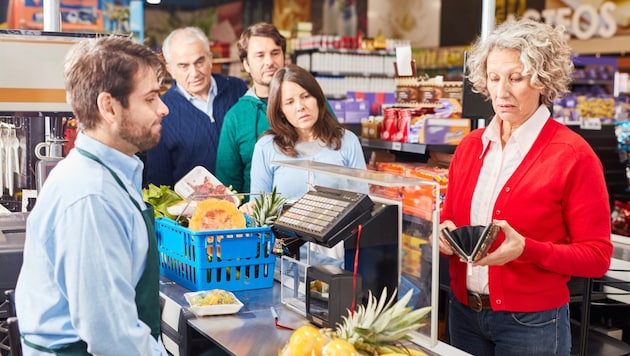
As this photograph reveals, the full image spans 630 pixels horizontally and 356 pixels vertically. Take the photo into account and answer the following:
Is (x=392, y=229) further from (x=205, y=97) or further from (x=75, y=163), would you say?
(x=205, y=97)

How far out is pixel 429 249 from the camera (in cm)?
204

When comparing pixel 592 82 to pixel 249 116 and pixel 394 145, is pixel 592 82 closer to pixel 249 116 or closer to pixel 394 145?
pixel 394 145

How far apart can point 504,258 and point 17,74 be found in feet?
7.61

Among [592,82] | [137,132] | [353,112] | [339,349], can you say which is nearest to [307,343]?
[339,349]

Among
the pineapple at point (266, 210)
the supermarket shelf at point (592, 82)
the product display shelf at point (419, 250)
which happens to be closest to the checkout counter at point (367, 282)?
the product display shelf at point (419, 250)

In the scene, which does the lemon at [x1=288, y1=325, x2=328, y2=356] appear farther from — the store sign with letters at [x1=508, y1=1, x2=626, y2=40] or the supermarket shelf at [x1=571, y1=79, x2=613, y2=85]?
the store sign with letters at [x1=508, y1=1, x2=626, y2=40]

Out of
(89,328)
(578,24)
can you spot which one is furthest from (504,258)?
(578,24)

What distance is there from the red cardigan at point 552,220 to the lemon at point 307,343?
0.71m

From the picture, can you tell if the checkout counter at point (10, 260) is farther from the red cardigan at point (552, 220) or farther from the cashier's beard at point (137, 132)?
the red cardigan at point (552, 220)

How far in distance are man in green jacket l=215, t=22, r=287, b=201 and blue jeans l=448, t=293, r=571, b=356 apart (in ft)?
6.09

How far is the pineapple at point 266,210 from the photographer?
2809 millimetres

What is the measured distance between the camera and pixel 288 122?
11.6 ft

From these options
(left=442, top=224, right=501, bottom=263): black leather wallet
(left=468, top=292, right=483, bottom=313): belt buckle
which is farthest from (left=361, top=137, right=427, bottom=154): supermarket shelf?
(left=442, top=224, right=501, bottom=263): black leather wallet

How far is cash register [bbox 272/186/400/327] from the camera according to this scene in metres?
2.10
